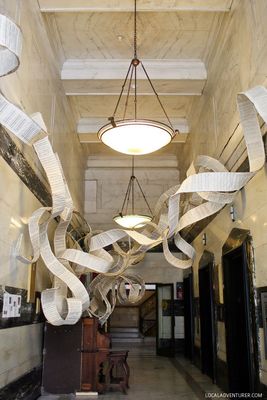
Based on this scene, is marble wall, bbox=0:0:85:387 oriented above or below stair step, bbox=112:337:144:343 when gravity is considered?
above

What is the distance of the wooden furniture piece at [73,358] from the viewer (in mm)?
5770

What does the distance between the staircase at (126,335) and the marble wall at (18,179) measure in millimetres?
10125

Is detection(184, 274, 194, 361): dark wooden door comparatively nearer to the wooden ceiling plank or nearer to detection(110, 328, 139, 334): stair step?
the wooden ceiling plank

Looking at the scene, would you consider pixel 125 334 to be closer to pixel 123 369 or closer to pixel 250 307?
pixel 123 369

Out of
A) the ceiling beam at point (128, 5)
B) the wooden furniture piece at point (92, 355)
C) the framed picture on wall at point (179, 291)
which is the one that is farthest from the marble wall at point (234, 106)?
the framed picture on wall at point (179, 291)

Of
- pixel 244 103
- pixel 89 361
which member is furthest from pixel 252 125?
pixel 89 361

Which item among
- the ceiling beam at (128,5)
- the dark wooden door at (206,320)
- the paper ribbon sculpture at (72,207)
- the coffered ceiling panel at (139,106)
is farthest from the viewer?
the coffered ceiling panel at (139,106)

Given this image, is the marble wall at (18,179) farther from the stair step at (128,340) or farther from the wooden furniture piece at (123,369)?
the stair step at (128,340)

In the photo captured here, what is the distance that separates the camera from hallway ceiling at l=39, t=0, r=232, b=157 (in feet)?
17.2

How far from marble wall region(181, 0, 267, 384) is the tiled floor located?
0.80 m

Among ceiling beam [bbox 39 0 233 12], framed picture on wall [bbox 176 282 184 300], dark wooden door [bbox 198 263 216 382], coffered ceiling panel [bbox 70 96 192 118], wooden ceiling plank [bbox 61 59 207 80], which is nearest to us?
ceiling beam [bbox 39 0 233 12]

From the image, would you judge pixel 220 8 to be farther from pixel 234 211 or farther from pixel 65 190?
pixel 65 190

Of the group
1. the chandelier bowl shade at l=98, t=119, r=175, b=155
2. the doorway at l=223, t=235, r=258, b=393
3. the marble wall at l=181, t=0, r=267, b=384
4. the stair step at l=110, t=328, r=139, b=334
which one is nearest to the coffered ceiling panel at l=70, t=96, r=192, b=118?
the marble wall at l=181, t=0, r=267, b=384

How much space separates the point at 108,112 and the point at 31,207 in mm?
4400
